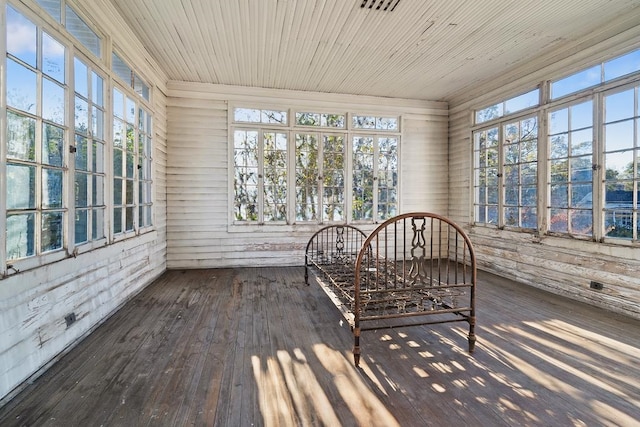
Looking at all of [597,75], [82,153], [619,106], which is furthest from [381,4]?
[82,153]

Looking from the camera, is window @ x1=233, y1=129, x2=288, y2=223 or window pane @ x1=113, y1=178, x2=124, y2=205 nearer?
window pane @ x1=113, y1=178, x2=124, y2=205

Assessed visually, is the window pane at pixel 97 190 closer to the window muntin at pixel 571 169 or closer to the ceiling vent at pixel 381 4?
the ceiling vent at pixel 381 4

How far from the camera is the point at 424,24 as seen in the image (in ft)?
12.2

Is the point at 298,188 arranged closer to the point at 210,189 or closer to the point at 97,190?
the point at 210,189

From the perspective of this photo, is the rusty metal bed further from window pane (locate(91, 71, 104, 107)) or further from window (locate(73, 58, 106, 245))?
window pane (locate(91, 71, 104, 107))

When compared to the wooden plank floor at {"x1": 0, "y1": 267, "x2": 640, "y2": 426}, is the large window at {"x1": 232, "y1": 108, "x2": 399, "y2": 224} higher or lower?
higher

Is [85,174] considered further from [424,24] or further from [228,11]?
[424,24]

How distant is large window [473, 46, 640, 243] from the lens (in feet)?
11.6

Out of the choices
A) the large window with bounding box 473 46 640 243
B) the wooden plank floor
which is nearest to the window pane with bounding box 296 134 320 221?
the wooden plank floor

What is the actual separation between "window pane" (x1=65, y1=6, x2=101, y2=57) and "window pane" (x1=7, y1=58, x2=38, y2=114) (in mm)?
778

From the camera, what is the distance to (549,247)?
14.5 ft

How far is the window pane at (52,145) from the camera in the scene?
2.36 m

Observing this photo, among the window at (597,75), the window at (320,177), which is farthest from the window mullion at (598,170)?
the window at (320,177)

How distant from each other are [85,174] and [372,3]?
334 centimetres
